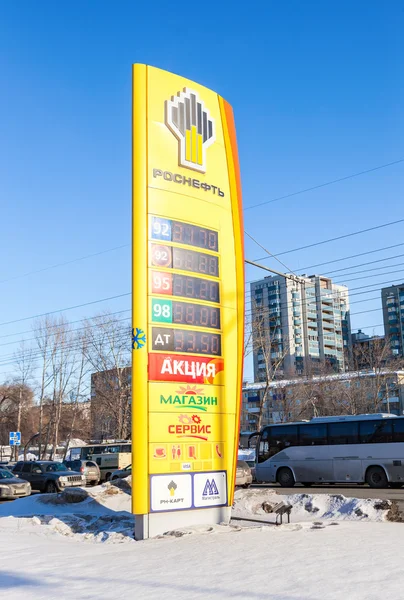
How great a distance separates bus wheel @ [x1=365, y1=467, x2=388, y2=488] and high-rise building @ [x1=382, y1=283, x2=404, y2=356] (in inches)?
4839

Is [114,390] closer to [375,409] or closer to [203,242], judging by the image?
[375,409]

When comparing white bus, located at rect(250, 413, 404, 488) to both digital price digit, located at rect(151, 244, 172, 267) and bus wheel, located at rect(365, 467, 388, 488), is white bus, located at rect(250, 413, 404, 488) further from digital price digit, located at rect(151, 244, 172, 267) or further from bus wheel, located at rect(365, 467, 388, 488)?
digital price digit, located at rect(151, 244, 172, 267)

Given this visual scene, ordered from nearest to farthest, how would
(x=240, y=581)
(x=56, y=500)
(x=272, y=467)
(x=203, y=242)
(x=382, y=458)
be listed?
(x=240, y=581), (x=203, y=242), (x=56, y=500), (x=382, y=458), (x=272, y=467)

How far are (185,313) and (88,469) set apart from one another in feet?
71.4

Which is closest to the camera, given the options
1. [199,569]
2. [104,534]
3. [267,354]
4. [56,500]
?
[199,569]

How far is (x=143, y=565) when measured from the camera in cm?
930

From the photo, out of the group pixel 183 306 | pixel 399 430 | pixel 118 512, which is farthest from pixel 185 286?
pixel 399 430

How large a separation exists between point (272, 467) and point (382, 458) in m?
5.97

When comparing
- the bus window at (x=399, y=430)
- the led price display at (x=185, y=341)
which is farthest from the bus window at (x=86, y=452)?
the led price display at (x=185, y=341)

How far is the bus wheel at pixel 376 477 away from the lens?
26562 mm

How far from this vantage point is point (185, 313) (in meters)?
14.2

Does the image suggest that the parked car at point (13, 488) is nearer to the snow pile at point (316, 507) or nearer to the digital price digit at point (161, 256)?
the snow pile at point (316, 507)

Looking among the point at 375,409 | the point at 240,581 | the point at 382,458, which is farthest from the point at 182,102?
the point at 375,409

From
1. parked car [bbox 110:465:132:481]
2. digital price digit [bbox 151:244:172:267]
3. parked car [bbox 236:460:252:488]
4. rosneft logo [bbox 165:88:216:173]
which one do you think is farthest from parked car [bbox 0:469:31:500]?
rosneft logo [bbox 165:88:216:173]
